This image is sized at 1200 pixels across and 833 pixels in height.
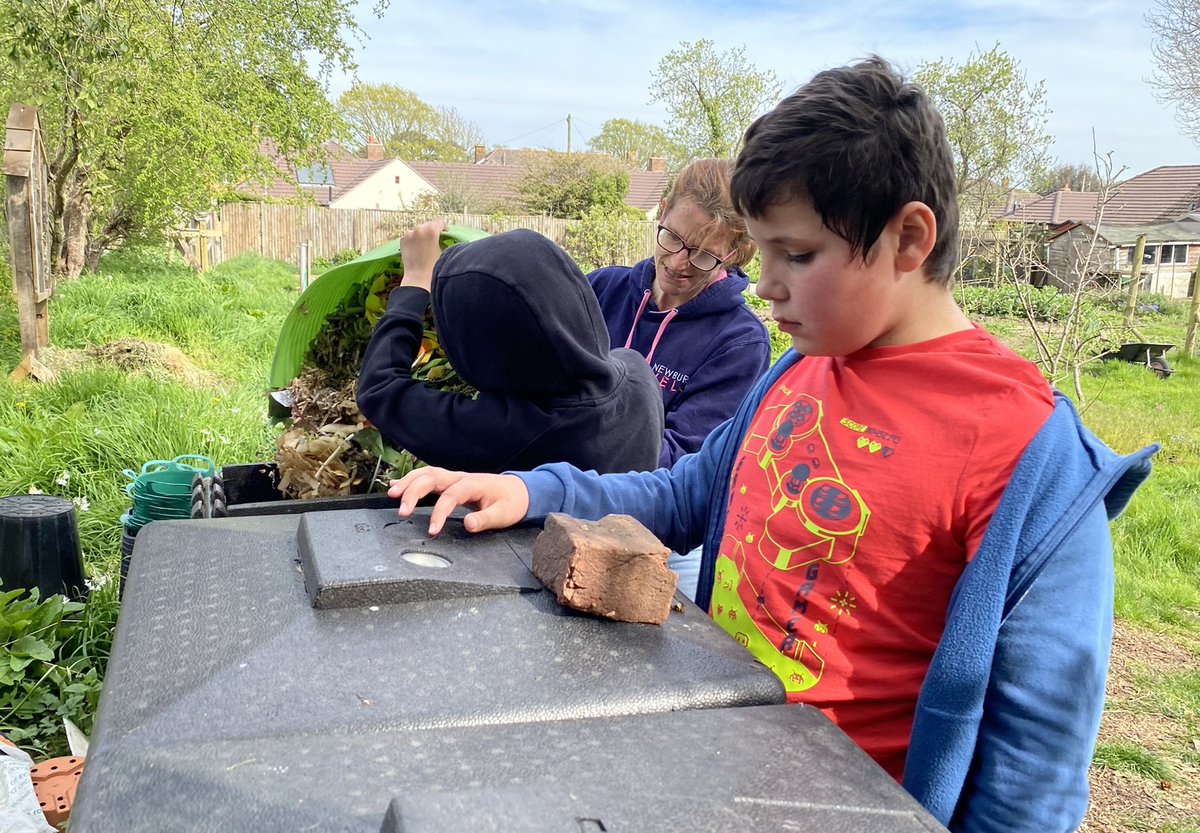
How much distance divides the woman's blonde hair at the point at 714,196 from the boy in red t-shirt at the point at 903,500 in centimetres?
127

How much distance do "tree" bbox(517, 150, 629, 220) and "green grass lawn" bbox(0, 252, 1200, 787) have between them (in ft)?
64.7

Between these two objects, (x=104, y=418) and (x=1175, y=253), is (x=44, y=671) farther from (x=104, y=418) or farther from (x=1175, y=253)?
(x=1175, y=253)

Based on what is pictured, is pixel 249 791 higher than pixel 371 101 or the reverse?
the reverse

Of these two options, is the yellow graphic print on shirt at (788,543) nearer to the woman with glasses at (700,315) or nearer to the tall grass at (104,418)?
the woman with glasses at (700,315)

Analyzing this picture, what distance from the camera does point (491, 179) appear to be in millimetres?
44938

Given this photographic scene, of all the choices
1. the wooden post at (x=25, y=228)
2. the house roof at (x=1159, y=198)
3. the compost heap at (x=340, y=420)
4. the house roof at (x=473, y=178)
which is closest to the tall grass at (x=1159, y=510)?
the compost heap at (x=340, y=420)

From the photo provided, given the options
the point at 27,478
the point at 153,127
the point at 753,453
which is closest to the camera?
the point at 753,453

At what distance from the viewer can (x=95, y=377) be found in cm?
582

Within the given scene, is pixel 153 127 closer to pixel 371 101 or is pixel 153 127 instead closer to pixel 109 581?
pixel 109 581

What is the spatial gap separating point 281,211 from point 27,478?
891 inches

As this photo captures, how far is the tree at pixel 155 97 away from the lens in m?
7.22

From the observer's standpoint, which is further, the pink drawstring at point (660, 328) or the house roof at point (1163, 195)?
the house roof at point (1163, 195)

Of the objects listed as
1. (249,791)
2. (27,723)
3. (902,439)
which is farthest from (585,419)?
(27,723)

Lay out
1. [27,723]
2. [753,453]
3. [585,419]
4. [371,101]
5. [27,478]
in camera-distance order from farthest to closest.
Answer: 1. [371,101]
2. [27,478]
3. [27,723]
4. [585,419]
5. [753,453]
